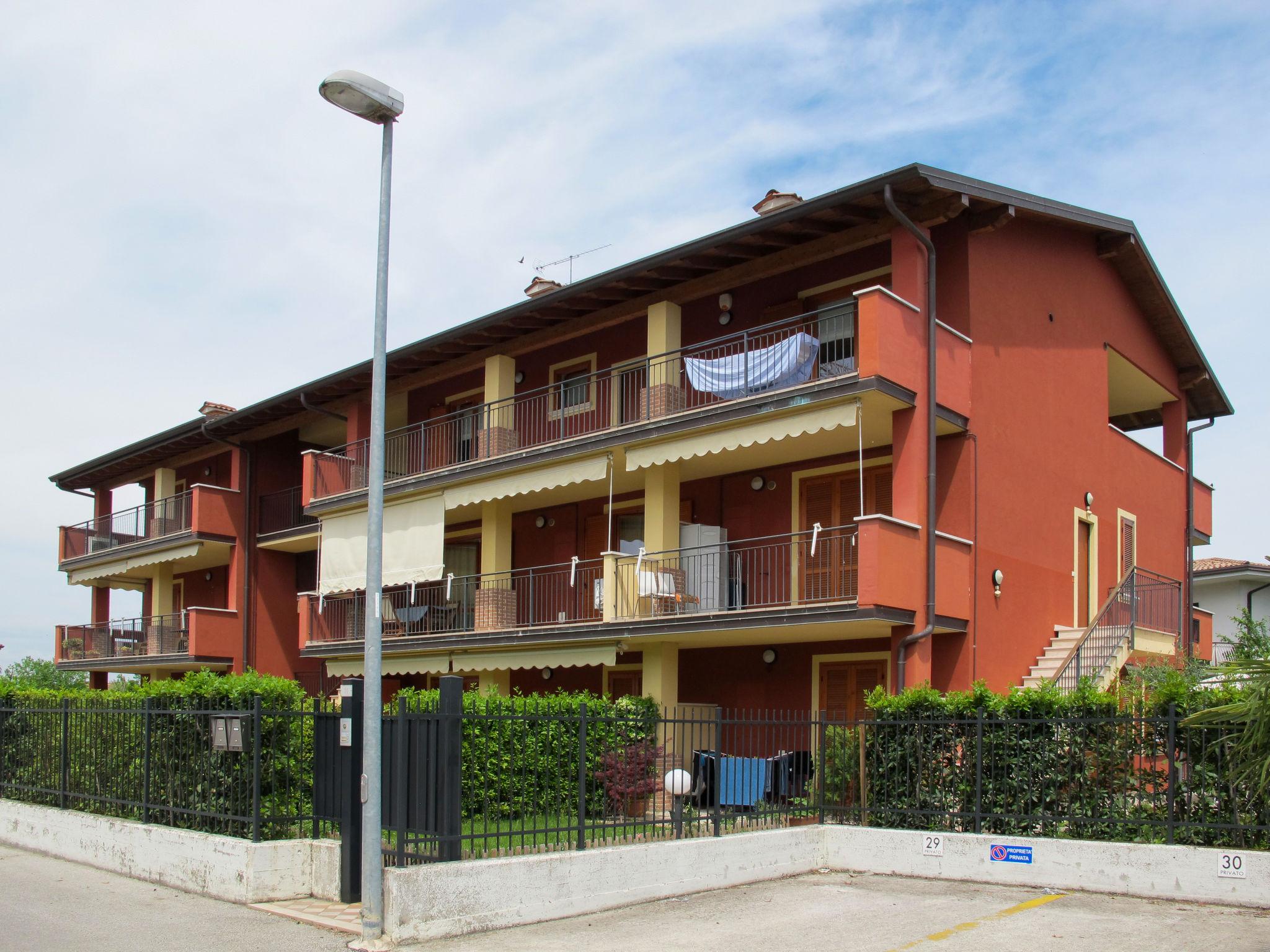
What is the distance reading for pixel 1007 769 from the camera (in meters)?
12.6

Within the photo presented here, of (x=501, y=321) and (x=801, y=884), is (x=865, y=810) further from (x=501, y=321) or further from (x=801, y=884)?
(x=501, y=321)

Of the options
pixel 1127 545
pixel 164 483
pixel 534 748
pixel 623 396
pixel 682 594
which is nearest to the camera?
pixel 534 748

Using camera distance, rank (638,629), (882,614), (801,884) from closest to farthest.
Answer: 1. (801,884)
2. (882,614)
3. (638,629)

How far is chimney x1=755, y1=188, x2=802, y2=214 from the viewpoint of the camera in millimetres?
19344

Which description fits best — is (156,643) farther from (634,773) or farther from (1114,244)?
(1114,244)

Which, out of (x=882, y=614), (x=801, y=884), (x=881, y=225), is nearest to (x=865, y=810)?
(x=801, y=884)

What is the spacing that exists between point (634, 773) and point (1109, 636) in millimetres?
7742

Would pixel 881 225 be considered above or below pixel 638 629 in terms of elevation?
above

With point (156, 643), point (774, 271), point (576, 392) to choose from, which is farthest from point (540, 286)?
point (156, 643)

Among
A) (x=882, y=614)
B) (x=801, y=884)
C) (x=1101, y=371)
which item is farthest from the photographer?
(x=1101, y=371)

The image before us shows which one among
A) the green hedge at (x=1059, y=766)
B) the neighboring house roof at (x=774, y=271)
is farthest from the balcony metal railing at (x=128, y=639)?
the green hedge at (x=1059, y=766)

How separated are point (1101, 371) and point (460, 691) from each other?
1535 centimetres

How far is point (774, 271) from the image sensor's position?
18.8 m

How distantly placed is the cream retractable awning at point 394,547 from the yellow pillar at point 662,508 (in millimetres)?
5048
